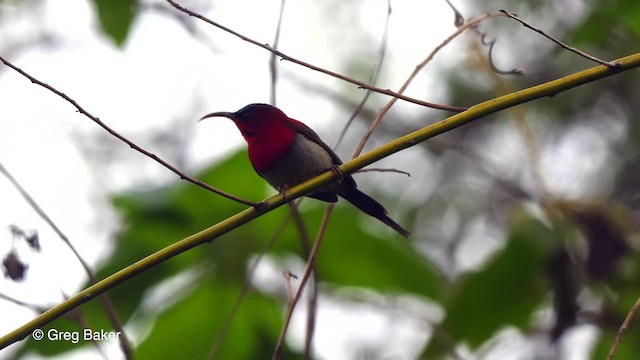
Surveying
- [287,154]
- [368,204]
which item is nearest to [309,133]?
[287,154]

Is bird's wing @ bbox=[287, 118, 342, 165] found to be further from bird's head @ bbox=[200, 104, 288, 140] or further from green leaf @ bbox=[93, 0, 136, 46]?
green leaf @ bbox=[93, 0, 136, 46]

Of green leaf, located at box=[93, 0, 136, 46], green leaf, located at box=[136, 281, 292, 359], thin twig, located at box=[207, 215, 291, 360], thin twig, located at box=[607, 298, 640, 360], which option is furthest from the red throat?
thin twig, located at box=[607, 298, 640, 360]

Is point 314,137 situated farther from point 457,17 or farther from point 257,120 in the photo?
point 457,17

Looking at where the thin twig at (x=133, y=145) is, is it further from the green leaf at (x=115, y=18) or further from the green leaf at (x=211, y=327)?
the green leaf at (x=211, y=327)

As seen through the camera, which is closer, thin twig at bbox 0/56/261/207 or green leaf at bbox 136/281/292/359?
thin twig at bbox 0/56/261/207

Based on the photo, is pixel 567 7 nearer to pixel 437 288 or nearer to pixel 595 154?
pixel 595 154

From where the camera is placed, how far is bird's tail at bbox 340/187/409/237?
12.0 feet

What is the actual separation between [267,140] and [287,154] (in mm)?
127

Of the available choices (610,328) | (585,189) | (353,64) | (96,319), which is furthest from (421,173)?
(96,319)

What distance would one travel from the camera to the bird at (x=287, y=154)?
148 inches

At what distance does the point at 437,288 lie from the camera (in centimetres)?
332

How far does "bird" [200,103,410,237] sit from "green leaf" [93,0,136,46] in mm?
761

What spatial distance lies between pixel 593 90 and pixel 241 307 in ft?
15.9

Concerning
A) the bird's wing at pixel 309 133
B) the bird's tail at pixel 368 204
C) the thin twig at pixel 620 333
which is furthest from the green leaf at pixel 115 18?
the thin twig at pixel 620 333
